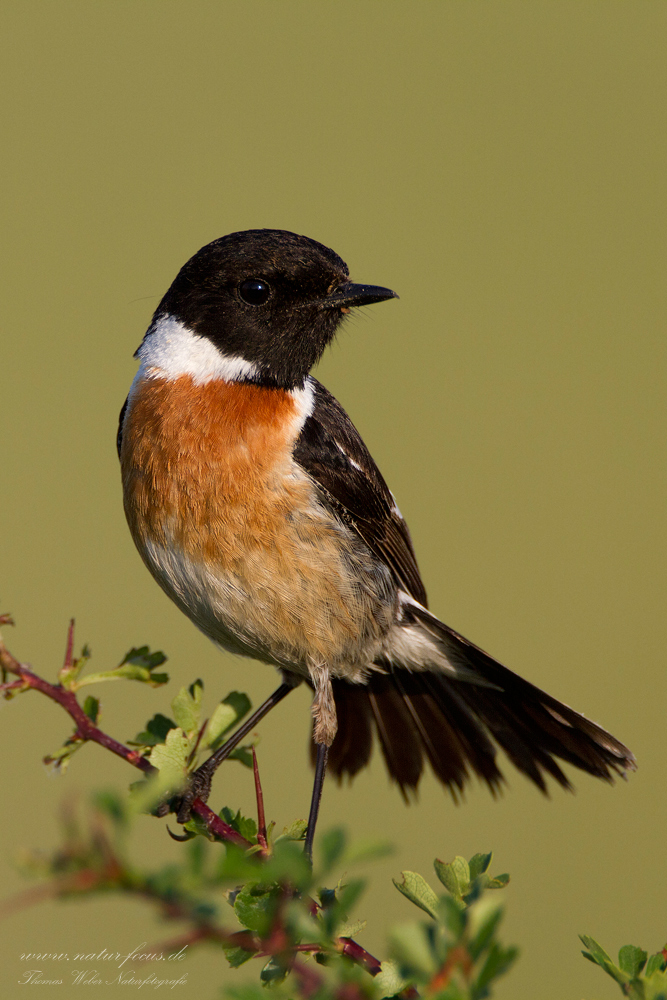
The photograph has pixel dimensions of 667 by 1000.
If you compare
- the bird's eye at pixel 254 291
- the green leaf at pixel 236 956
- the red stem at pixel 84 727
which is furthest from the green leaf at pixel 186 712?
the bird's eye at pixel 254 291

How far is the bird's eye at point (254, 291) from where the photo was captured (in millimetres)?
3283

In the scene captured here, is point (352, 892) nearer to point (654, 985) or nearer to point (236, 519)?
point (654, 985)

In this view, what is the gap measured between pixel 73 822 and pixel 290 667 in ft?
9.20

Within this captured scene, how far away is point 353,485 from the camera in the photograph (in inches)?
138

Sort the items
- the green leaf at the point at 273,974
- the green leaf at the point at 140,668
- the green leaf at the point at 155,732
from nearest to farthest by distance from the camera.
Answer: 1. the green leaf at the point at 273,974
2. the green leaf at the point at 140,668
3. the green leaf at the point at 155,732

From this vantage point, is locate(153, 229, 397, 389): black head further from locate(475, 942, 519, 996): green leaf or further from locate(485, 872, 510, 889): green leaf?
locate(475, 942, 519, 996): green leaf

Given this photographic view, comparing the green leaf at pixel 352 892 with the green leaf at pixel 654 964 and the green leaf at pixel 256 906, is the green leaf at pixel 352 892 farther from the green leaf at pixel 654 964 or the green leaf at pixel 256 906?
the green leaf at pixel 654 964

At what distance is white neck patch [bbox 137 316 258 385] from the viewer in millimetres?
3332

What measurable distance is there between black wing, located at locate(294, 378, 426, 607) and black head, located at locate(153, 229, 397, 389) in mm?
261

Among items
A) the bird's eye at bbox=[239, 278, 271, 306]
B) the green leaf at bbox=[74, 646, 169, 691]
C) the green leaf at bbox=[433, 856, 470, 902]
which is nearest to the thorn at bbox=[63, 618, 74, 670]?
the green leaf at bbox=[74, 646, 169, 691]

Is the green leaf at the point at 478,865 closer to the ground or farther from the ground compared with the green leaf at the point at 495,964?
closer to the ground

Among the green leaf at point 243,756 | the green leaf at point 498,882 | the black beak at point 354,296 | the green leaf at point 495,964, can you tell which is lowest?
the green leaf at point 243,756

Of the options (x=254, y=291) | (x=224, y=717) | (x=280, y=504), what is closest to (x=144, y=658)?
(x=224, y=717)

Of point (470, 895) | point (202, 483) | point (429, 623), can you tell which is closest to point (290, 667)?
point (429, 623)
